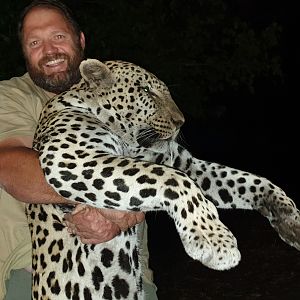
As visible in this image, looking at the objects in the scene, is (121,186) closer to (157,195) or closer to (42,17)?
(157,195)

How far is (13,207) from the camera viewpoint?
131 inches

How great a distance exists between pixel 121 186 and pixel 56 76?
1.11 metres

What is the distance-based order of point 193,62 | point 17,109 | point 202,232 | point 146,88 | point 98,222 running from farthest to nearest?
point 193,62
point 146,88
point 17,109
point 98,222
point 202,232

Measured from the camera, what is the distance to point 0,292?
10.5 ft

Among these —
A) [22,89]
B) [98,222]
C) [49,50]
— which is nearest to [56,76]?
[49,50]

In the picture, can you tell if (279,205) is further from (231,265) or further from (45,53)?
(45,53)

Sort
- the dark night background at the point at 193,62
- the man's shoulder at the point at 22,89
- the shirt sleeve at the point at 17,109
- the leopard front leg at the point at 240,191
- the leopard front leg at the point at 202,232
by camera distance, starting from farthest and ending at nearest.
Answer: the dark night background at the point at 193,62 → the man's shoulder at the point at 22,89 → the shirt sleeve at the point at 17,109 → the leopard front leg at the point at 240,191 → the leopard front leg at the point at 202,232

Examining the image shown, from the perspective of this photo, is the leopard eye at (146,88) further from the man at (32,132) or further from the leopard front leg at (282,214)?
the leopard front leg at (282,214)

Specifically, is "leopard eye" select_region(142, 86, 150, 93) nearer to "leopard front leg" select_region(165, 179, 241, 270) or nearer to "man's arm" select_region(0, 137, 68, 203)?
"man's arm" select_region(0, 137, 68, 203)

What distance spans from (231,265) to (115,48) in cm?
669

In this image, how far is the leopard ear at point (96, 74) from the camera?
339 cm

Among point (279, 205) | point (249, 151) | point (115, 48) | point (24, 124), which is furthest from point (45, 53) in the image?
point (249, 151)

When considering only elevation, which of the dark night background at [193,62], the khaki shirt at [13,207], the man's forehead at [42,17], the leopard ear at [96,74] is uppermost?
the man's forehead at [42,17]

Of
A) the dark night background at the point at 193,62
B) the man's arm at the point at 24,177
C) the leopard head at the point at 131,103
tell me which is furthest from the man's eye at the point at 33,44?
the dark night background at the point at 193,62
